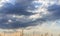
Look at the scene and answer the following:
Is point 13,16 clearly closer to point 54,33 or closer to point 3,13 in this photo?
point 3,13

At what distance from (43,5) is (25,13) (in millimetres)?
205

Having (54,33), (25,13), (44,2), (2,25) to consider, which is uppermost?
(44,2)

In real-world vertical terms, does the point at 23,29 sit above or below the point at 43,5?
below

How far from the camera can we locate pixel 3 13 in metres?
1.48

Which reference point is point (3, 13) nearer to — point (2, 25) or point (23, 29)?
point (2, 25)

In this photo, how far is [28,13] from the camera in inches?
58.5

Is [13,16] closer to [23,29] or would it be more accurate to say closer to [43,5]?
[23,29]

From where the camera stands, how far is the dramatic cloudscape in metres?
1.47

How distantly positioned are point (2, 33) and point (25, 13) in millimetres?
313

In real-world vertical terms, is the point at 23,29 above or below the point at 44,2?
below

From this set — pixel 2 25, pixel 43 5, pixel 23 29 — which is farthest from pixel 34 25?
pixel 2 25

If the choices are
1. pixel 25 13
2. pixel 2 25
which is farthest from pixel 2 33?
pixel 25 13

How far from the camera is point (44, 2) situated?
1487 millimetres

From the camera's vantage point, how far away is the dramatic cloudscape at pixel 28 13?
147 centimetres
